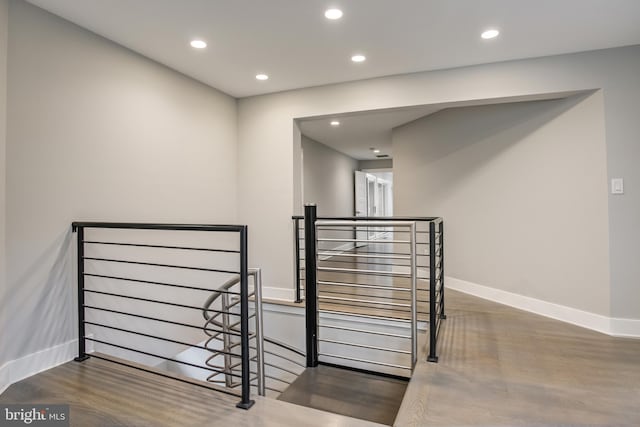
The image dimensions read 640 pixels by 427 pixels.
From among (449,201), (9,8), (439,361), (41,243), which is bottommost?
(439,361)

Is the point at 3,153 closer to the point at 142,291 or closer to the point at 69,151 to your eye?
the point at 69,151

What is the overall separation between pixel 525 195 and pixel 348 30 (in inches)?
95.9

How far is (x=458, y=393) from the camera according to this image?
6.44 feet

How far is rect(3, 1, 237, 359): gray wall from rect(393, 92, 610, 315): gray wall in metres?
3.13

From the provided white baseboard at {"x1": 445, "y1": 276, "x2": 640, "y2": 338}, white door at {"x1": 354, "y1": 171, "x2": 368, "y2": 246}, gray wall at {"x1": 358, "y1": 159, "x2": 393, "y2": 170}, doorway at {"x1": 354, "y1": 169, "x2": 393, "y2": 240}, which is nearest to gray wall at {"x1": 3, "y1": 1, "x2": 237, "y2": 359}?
white baseboard at {"x1": 445, "y1": 276, "x2": 640, "y2": 338}

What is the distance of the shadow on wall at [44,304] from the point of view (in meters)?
2.19

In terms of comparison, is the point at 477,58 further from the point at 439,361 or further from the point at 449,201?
the point at 439,361

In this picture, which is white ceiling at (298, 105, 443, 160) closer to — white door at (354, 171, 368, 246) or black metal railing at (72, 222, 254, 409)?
white door at (354, 171, 368, 246)

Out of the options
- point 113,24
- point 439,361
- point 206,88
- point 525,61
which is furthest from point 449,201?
point 113,24

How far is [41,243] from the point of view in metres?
2.32

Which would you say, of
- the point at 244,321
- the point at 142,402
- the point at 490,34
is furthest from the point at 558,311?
the point at 142,402

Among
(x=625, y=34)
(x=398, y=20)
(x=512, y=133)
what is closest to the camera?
(x=398, y=20)

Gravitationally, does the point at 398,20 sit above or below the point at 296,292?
above

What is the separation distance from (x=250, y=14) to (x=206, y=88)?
5.19 feet
